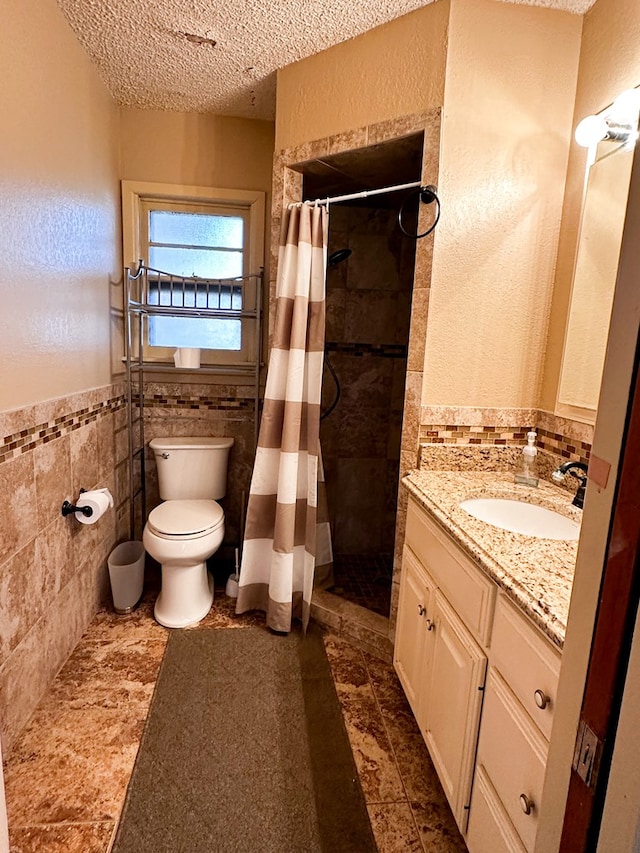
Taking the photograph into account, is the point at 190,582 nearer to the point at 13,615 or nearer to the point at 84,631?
the point at 84,631

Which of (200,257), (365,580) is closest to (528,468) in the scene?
(365,580)

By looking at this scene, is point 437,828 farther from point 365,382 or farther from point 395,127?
point 395,127

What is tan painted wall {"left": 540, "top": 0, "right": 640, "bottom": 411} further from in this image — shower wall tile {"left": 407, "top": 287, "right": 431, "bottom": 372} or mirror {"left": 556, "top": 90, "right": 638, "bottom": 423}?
shower wall tile {"left": 407, "top": 287, "right": 431, "bottom": 372}

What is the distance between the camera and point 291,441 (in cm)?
205

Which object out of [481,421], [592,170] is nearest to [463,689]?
[481,421]

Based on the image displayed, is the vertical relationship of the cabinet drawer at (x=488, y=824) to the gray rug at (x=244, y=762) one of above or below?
above

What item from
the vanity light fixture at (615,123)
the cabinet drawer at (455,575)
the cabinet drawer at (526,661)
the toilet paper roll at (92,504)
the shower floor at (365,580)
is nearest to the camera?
the cabinet drawer at (526,661)

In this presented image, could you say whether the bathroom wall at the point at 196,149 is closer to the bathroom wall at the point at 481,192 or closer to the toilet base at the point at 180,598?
the bathroom wall at the point at 481,192

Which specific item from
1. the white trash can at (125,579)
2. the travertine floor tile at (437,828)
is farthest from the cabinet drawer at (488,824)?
the white trash can at (125,579)

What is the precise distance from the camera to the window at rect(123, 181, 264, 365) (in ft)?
8.34

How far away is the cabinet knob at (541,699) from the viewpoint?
847mm

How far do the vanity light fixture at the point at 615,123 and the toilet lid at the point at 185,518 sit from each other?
2.09 metres

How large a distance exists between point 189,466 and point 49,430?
2.80 feet

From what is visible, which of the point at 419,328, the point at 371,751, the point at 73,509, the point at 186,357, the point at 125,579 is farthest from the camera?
the point at 186,357
